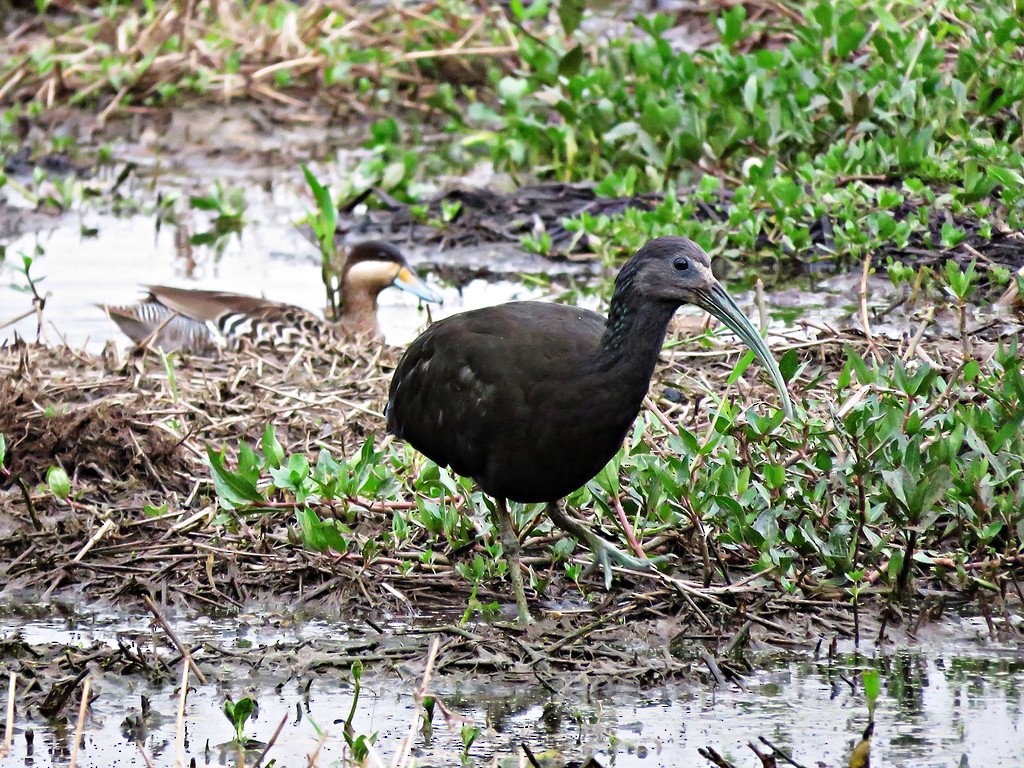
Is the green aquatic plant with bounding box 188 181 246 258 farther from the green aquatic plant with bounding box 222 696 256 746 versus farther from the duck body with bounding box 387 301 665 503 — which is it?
the green aquatic plant with bounding box 222 696 256 746

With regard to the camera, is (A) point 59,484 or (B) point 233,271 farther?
(B) point 233,271

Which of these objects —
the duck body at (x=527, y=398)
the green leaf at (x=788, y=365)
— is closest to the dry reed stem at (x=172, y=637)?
the duck body at (x=527, y=398)

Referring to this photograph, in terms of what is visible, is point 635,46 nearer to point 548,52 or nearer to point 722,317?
point 548,52

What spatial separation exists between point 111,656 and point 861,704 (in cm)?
213

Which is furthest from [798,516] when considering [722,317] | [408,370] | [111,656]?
[111,656]

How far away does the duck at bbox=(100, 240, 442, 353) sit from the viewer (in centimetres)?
840

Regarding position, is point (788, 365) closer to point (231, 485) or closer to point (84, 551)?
point (231, 485)

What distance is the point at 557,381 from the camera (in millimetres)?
5227

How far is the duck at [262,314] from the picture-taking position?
331 inches

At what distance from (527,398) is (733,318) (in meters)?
0.67

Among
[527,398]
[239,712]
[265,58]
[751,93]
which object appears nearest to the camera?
[239,712]

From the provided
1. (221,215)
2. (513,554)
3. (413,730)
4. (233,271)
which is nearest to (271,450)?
(513,554)

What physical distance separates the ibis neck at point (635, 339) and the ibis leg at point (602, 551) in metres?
0.65

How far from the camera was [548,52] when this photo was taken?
10.8m
